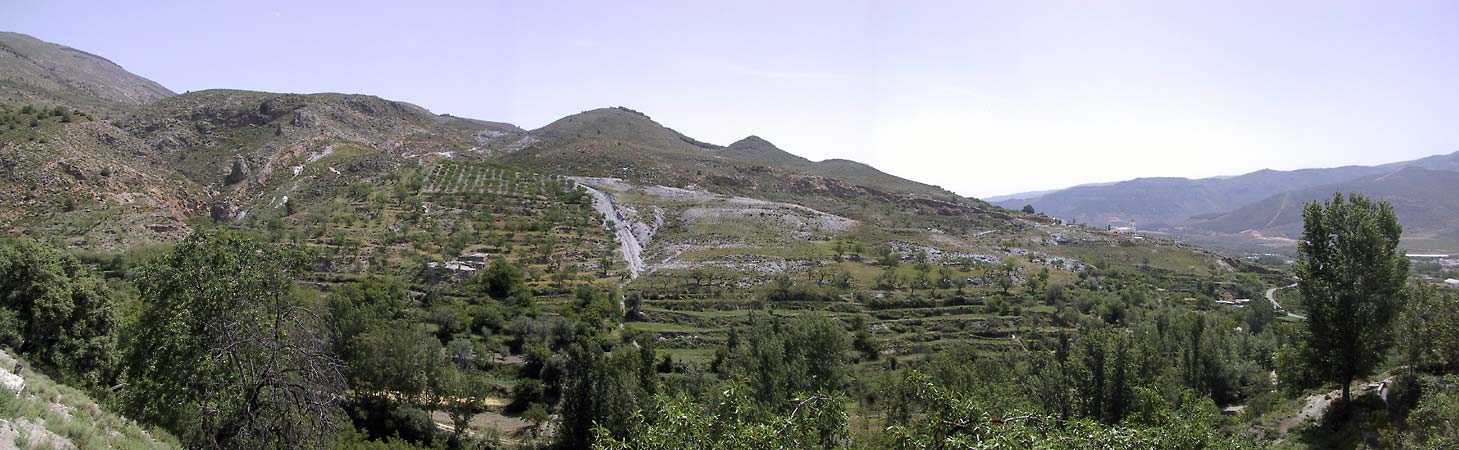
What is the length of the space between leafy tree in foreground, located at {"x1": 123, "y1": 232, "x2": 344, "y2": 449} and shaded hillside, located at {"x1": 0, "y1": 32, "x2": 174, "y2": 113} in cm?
9740

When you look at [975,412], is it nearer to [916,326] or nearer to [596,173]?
[916,326]

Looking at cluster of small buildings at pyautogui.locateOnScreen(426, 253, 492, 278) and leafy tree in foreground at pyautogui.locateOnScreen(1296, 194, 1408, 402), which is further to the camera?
cluster of small buildings at pyautogui.locateOnScreen(426, 253, 492, 278)

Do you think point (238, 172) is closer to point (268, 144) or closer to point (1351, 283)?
point (268, 144)

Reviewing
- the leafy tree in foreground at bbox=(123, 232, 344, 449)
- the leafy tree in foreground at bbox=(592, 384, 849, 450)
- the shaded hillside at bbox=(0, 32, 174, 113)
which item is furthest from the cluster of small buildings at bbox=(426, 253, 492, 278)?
the shaded hillside at bbox=(0, 32, 174, 113)

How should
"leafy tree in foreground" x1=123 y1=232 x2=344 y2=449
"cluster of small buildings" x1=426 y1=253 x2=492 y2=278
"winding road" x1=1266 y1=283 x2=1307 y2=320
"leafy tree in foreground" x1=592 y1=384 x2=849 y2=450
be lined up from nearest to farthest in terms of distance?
"leafy tree in foreground" x1=592 y1=384 x2=849 y2=450, "leafy tree in foreground" x1=123 y1=232 x2=344 y2=449, "cluster of small buildings" x1=426 y1=253 x2=492 y2=278, "winding road" x1=1266 y1=283 x2=1307 y2=320

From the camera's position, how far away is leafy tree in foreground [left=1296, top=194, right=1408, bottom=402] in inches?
754

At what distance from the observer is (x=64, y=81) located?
108 m

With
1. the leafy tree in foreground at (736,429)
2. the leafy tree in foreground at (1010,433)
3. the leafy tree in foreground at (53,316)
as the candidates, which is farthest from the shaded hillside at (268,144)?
the leafy tree in foreground at (1010,433)

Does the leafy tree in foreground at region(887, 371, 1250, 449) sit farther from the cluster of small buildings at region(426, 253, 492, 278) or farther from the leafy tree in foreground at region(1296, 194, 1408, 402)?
the cluster of small buildings at region(426, 253, 492, 278)

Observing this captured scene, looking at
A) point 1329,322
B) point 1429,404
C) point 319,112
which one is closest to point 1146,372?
point 1329,322

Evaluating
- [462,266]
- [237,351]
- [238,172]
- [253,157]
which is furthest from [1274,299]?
[253,157]

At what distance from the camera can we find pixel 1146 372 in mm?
29156

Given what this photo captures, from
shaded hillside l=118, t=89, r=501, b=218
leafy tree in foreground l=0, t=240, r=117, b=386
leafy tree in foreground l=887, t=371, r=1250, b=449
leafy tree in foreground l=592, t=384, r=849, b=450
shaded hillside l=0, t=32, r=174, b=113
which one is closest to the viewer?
leafy tree in foreground l=887, t=371, r=1250, b=449

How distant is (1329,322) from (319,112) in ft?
422
